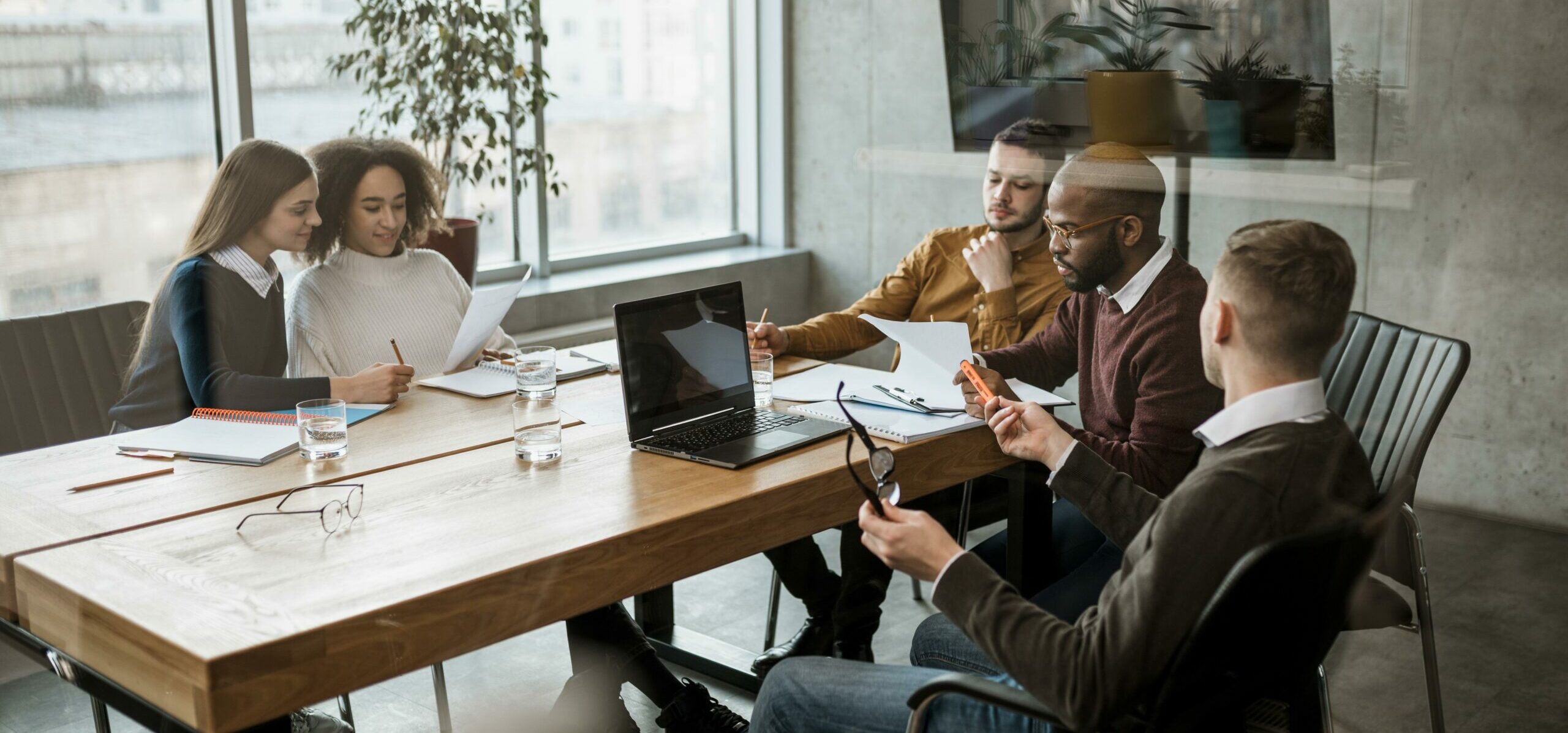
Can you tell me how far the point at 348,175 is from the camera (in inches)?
119

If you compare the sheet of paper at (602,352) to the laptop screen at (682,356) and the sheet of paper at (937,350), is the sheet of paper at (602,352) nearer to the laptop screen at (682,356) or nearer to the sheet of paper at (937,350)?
the laptop screen at (682,356)

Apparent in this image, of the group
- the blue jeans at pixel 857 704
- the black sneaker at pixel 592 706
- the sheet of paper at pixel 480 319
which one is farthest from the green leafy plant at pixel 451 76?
the blue jeans at pixel 857 704

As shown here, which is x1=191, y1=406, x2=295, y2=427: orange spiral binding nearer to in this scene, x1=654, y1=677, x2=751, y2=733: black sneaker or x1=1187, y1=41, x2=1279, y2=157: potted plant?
x1=654, y1=677, x2=751, y2=733: black sneaker

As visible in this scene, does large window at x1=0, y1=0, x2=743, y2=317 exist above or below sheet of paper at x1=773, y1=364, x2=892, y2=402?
above

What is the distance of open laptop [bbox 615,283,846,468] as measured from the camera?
2.13m

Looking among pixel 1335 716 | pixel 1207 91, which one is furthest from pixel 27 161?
pixel 1335 716

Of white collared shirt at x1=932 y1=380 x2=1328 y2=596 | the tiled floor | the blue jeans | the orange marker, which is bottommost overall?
the tiled floor

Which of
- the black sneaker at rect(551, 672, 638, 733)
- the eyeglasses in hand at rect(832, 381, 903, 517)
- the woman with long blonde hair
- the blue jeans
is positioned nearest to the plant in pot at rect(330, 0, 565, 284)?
the woman with long blonde hair

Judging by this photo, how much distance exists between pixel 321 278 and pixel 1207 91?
199cm

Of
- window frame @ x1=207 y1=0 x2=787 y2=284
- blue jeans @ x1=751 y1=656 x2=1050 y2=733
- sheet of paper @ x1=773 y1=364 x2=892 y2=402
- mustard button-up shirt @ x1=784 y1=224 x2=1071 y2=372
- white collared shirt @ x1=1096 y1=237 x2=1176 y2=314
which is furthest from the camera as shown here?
window frame @ x1=207 y1=0 x2=787 y2=284

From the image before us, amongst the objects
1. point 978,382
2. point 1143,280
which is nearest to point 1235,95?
point 1143,280

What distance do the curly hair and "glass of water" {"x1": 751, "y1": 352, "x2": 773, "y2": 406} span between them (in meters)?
1.15

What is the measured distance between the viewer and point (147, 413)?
2.73m

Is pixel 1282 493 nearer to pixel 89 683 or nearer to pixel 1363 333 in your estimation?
pixel 1363 333
